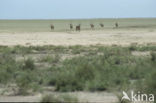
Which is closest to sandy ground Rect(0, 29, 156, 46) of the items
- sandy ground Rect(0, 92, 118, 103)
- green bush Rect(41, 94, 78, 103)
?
sandy ground Rect(0, 92, 118, 103)

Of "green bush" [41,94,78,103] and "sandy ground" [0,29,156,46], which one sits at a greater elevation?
"green bush" [41,94,78,103]

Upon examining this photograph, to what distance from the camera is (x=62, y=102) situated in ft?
40.4

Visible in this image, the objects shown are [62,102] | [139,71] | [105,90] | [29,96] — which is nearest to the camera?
[62,102]

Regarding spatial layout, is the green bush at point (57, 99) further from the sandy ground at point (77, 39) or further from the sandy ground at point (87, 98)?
the sandy ground at point (77, 39)

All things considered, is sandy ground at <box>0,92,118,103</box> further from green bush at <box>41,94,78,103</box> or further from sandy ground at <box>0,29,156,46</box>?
sandy ground at <box>0,29,156,46</box>

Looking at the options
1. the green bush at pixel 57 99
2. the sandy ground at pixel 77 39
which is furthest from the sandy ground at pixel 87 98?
the sandy ground at pixel 77 39

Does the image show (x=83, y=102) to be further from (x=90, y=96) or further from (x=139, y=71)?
(x=139, y=71)

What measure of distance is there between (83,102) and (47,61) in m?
12.4

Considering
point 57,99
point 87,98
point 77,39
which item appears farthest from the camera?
point 77,39

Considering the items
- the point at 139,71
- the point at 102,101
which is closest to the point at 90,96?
the point at 102,101

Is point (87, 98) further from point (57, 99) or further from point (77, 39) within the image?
point (77, 39)

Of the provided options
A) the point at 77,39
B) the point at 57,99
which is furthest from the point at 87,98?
the point at 77,39

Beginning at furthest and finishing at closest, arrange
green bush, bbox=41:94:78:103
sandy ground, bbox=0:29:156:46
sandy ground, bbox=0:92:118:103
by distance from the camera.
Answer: sandy ground, bbox=0:29:156:46 → sandy ground, bbox=0:92:118:103 → green bush, bbox=41:94:78:103

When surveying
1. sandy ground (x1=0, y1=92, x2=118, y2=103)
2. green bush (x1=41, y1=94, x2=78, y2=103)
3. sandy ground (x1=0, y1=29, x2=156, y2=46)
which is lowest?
sandy ground (x1=0, y1=29, x2=156, y2=46)
